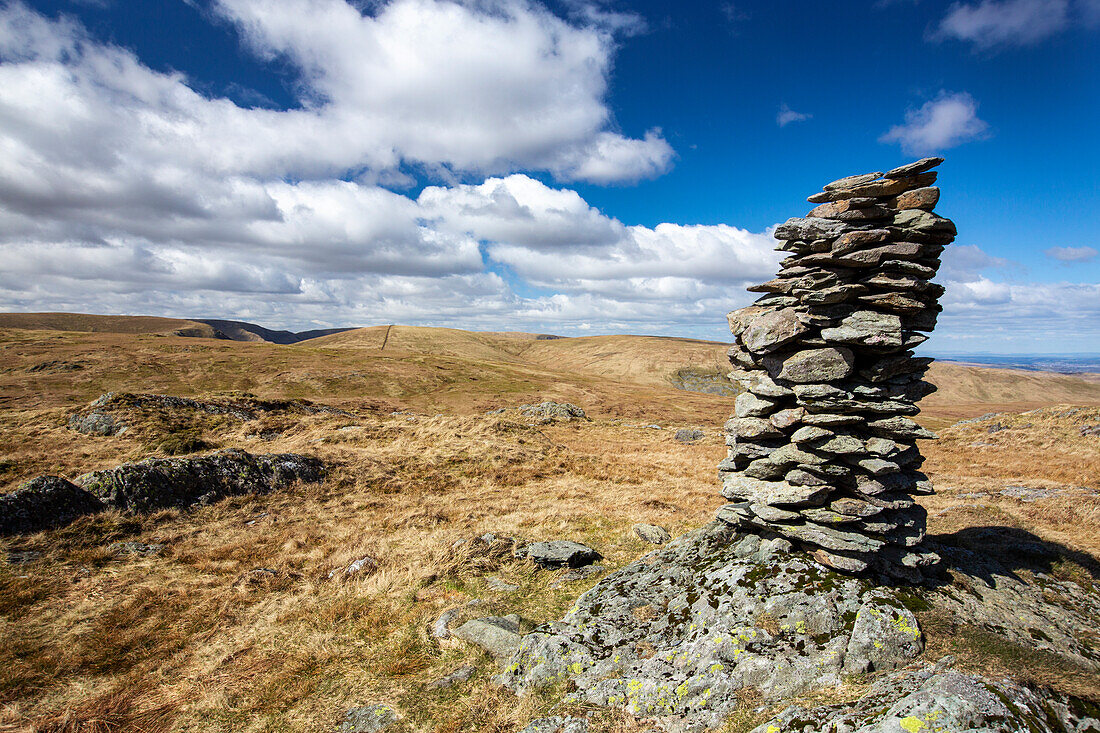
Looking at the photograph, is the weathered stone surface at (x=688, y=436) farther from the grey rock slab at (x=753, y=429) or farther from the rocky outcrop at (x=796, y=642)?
the grey rock slab at (x=753, y=429)

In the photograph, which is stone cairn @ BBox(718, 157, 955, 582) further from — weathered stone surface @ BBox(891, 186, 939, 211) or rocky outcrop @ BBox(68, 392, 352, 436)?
rocky outcrop @ BBox(68, 392, 352, 436)

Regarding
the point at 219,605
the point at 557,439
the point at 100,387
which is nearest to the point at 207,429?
the point at 219,605

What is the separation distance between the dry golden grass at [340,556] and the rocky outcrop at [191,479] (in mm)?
737

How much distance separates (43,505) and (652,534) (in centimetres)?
1966

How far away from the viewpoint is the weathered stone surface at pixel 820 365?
9727mm

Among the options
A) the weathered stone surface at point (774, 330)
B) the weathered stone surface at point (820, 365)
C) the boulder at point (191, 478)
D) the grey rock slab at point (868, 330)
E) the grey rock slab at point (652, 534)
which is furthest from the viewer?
the grey rock slab at point (652, 534)

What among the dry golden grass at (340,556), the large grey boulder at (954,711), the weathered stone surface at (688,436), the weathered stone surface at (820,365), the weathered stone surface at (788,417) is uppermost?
the weathered stone surface at (820,365)

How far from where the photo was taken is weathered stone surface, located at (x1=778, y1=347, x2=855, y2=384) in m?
9.73

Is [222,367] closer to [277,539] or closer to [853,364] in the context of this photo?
[277,539]

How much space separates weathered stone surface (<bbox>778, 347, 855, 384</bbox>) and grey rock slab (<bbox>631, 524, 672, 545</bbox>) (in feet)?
27.5

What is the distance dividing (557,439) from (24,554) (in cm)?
2812

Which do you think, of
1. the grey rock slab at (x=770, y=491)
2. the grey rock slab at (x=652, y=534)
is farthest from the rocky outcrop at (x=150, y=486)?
the grey rock slab at (x=770, y=491)

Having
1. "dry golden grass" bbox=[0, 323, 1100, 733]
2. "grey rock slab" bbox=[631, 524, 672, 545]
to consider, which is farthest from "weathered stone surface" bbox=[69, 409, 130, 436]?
"grey rock slab" bbox=[631, 524, 672, 545]

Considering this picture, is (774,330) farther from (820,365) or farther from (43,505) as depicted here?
(43,505)
